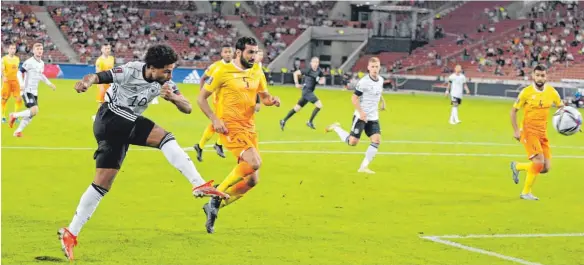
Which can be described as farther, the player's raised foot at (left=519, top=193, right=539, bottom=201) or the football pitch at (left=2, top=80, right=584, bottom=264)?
the player's raised foot at (left=519, top=193, right=539, bottom=201)

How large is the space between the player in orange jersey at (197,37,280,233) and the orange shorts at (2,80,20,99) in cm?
1665

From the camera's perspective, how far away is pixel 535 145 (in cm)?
1602

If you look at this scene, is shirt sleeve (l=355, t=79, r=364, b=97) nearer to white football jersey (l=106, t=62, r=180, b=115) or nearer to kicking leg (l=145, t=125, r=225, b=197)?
white football jersey (l=106, t=62, r=180, b=115)

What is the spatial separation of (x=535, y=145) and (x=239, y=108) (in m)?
5.87

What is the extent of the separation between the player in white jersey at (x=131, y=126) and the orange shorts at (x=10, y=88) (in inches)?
737

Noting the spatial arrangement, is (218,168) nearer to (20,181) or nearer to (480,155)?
(20,181)

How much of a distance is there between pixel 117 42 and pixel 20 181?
213 ft

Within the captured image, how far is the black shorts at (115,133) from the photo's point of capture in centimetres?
1039

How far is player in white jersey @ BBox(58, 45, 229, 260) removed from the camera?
33.6 feet

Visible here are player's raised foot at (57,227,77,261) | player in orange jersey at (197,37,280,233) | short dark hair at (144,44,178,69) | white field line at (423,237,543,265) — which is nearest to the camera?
player's raised foot at (57,227,77,261)

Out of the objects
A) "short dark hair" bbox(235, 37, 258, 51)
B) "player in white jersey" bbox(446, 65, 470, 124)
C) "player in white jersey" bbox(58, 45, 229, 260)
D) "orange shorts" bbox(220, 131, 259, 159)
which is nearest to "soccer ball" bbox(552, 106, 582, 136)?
"orange shorts" bbox(220, 131, 259, 159)

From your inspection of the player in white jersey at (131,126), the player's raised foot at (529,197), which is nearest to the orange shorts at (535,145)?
the player's raised foot at (529,197)

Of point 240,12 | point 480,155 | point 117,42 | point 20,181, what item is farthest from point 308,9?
point 20,181

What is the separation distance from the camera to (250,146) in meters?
12.8
